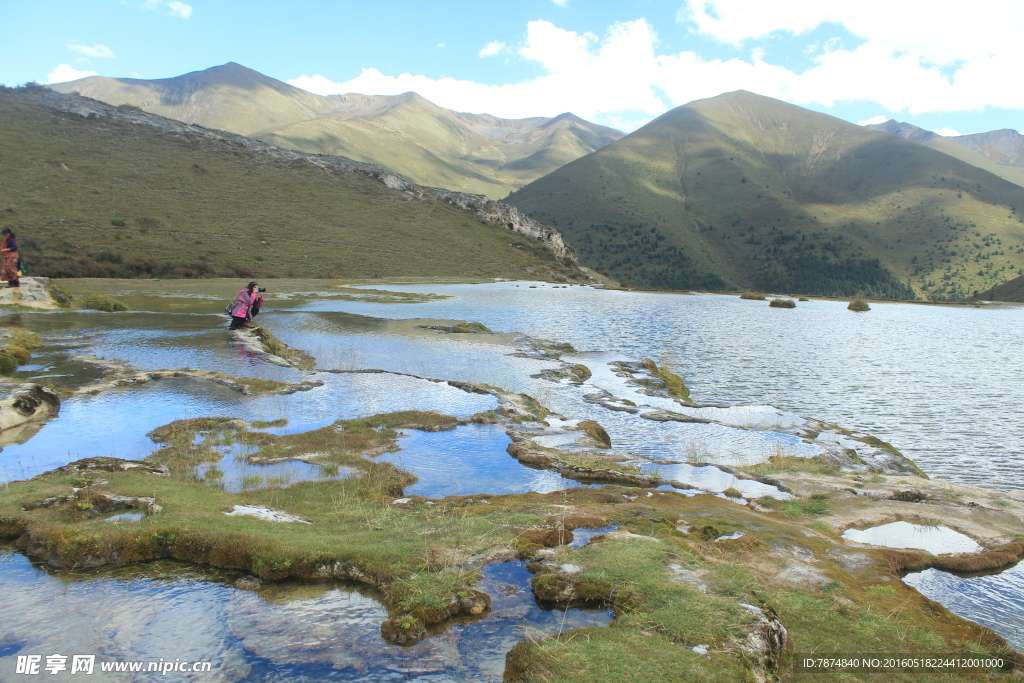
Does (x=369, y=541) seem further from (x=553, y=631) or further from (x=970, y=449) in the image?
(x=970, y=449)

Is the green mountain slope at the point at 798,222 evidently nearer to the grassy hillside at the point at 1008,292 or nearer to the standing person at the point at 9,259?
the grassy hillside at the point at 1008,292

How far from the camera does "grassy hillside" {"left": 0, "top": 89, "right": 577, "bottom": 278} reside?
60656 mm

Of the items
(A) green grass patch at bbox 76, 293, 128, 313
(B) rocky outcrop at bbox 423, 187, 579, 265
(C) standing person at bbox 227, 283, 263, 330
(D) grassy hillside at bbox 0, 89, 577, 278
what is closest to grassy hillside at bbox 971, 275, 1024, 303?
(B) rocky outcrop at bbox 423, 187, 579, 265

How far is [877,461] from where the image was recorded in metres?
13.4

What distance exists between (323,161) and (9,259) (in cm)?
9463

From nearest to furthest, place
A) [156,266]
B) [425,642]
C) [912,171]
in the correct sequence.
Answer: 1. [425,642]
2. [156,266]
3. [912,171]

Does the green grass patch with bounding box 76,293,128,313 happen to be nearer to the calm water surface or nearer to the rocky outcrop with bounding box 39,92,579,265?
the calm water surface

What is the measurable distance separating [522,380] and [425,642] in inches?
608

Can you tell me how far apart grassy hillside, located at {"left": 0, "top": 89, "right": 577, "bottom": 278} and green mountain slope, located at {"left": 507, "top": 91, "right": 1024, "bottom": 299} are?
161 feet

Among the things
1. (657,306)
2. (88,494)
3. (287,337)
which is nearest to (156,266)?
(287,337)

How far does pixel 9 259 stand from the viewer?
26.8 meters

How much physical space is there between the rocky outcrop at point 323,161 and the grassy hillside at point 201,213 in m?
1.10

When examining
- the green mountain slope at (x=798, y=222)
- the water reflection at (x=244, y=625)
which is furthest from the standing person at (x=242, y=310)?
the green mountain slope at (x=798, y=222)

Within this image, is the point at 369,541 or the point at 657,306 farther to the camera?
the point at 657,306
